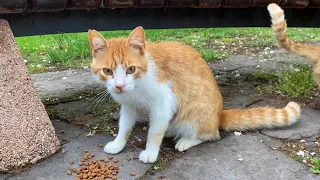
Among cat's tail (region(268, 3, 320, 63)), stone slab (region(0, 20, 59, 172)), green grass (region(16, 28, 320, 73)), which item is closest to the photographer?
stone slab (region(0, 20, 59, 172))

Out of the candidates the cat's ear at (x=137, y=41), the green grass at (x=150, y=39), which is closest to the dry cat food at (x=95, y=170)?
the cat's ear at (x=137, y=41)

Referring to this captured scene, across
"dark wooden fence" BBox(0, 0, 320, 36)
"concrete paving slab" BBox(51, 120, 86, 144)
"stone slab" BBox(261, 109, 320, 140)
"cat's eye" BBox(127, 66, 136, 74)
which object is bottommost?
"concrete paving slab" BBox(51, 120, 86, 144)

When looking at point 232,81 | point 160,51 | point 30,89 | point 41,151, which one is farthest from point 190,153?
point 232,81

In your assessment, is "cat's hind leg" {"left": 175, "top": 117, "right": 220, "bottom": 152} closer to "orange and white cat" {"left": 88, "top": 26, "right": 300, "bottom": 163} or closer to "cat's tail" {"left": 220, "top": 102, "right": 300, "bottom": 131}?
"orange and white cat" {"left": 88, "top": 26, "right": 300, "bottom": 163}

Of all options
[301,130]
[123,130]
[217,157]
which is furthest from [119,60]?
[301,130]

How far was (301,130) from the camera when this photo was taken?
309 cm

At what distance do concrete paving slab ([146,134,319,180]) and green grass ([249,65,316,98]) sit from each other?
1.02 metres

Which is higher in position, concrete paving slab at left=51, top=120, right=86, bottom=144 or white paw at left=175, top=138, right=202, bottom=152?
white paw at left=175, top=138, right=202, bottom=152

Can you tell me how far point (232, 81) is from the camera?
4.28 m

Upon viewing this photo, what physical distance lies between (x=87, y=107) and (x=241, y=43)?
10.4 ft

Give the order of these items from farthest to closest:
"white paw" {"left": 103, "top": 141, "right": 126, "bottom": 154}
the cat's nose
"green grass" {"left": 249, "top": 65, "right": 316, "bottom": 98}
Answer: "green grass" {"left": 249, "top": 65, "right": 316, "bottom": 98}, "white paw" {"left": 103, "top": 141, "right": 126, "bottom": 154}, the cat's nose

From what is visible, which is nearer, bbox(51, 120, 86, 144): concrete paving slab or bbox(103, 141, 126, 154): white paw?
bbox(103, 141, 126, 154): white paw

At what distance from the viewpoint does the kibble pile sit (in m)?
2.53

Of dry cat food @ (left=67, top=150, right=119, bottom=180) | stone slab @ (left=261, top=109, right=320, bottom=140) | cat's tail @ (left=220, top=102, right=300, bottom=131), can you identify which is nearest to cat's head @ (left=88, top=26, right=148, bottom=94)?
dry cat food @ (left=67, top=150, right=119, bottom=180)
